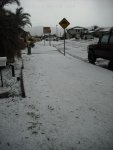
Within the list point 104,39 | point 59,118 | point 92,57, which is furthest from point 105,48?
point 59,118

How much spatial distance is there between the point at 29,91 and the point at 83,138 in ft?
10.4

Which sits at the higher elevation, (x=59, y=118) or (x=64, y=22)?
(x=64, y=22)

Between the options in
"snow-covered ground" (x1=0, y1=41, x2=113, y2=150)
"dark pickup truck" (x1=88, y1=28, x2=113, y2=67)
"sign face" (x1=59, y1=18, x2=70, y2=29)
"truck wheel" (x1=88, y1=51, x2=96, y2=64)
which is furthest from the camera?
"sign face" (x1=59, y1=18, x2=70, y2=29)

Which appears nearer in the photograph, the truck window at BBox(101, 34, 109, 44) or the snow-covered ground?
the snow-covered ground

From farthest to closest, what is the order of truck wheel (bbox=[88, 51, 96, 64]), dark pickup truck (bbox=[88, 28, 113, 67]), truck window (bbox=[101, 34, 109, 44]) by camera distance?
truck wheel (bbox=[88, 51, 96, 64]) < truck window (bbox=[101, 34, 109, 44]) < dark pickup truck (bbox=[88, 28, 113, 67])

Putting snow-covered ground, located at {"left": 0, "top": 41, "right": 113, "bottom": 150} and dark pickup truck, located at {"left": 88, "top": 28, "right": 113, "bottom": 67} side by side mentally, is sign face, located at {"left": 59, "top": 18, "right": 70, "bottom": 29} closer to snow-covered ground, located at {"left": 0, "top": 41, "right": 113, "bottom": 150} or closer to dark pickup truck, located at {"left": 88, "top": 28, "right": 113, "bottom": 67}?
dark pickup truck, located at {"left": 88, "top": 28, "right": 113, "bottom": 67}

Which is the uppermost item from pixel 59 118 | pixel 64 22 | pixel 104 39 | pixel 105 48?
pixel 64 22

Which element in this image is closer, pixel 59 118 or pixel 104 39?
pixel 59 118

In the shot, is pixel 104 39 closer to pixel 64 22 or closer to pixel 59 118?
pixel 64 22

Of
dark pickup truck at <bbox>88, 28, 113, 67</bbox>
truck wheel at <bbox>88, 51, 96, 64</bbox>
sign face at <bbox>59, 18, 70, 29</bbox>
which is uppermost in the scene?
sign face at <bbox>59, 18, 70, 29</bbox>

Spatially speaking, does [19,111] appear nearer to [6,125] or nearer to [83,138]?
[6,125]

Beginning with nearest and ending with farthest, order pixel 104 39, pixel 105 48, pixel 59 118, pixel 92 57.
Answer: pixel 59 118
pixel 105 48
pixel 104 39
pixel 92 57

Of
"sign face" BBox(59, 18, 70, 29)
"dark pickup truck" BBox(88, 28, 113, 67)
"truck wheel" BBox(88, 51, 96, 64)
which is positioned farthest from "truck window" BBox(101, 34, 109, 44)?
"sign face" BBox(59, 18, 70, 29)

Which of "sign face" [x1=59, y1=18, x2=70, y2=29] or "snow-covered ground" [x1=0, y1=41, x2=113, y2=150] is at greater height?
"sign face" [x1=59, y1=18, x2=70, y2=29]
